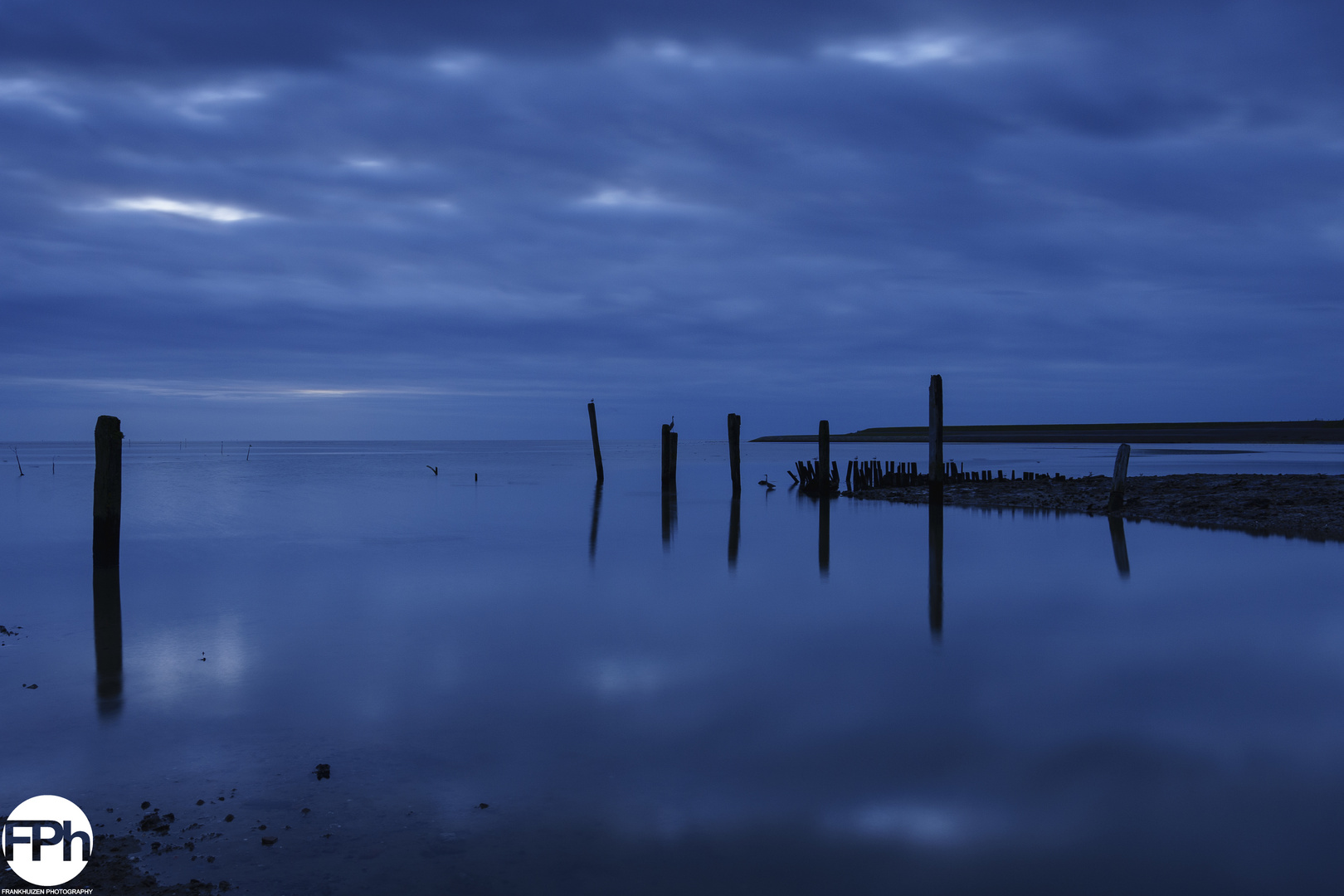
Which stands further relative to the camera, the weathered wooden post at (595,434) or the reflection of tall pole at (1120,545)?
the weathered wooden post at (595,434)

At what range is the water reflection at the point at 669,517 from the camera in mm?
21625

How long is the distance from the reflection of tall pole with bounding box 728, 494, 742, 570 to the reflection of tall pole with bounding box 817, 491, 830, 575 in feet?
5.40

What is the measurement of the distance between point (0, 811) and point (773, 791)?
4.62 m

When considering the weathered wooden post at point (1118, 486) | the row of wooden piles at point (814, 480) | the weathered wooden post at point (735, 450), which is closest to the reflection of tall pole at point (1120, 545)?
the weathered wooden post at point (1118, 486)

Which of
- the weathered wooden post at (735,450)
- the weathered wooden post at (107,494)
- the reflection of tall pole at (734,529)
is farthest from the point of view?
the weathered wooden post at (735,450)

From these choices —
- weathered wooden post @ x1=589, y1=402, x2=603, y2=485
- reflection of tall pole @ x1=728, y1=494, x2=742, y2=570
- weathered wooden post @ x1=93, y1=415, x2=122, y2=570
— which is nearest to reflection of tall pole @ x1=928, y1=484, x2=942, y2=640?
reflection of tall pole @ x1=728, y1=494, x2=742, y2=570

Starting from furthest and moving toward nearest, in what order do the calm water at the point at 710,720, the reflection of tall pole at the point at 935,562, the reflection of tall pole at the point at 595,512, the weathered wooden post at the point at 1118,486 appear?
the weathered wooden post at the point at 1118,486 < the reflection of tall pole at the point at 595,512 < the reflection of tall pole at the point at 935,562 < the calm water at the point at 710,720

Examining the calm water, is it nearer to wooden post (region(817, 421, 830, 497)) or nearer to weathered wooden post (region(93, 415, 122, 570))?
weathered wooden post (region(93, 415, 122, 570))

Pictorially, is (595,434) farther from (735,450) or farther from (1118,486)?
(1118,486)

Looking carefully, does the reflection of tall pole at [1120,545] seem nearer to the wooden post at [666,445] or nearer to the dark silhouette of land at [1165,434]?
the wooden post at [666,445]

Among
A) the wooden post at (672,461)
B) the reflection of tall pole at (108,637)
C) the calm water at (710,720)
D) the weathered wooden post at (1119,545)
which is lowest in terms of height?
the calm water at (710,720)

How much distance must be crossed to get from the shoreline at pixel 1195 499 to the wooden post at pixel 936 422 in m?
2.59

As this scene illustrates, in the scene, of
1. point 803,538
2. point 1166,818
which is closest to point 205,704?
point 1166,818

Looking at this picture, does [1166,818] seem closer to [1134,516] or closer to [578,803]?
[578,803]
